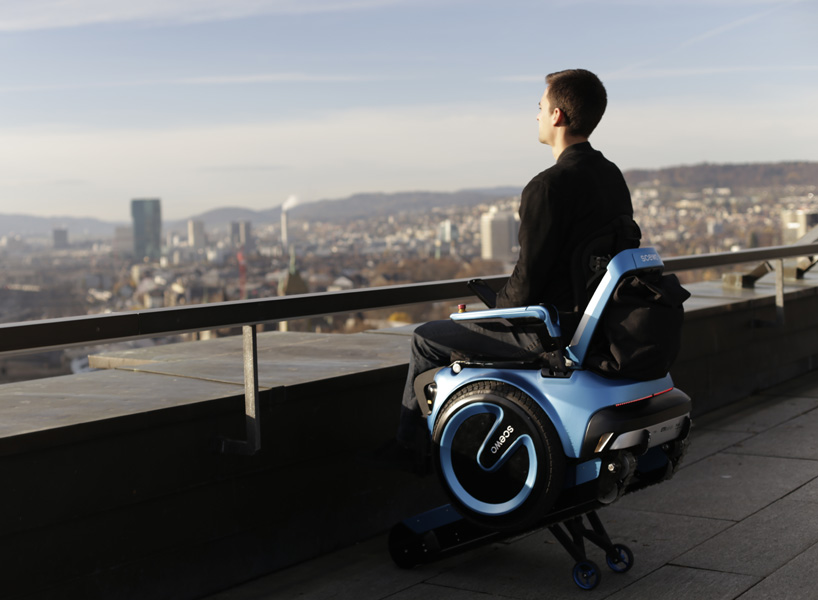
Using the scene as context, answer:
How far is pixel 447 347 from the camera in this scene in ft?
12.0

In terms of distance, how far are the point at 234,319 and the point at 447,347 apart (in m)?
0.77

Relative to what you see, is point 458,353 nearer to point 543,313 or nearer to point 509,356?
point 509,356

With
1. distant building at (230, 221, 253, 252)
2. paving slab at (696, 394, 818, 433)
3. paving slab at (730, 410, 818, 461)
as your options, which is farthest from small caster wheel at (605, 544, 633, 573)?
distant building at (230, 221, 253, 252)

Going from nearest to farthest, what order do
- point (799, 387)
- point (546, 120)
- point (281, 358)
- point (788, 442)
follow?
point (546, 120), point (281, 358), point (788, 442), point (799, 387)

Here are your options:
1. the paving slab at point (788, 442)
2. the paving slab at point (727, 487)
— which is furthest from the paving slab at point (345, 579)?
the paving slab at point (788, 442)

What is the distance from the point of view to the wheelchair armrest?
3354 millimetres

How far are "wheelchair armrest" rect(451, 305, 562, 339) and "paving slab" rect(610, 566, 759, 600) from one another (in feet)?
3.41

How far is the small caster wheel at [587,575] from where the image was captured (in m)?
3.66

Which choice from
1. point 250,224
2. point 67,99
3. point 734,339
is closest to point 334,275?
point 250,224

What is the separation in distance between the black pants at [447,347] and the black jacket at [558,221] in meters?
0.14

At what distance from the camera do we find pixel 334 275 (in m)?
91.9

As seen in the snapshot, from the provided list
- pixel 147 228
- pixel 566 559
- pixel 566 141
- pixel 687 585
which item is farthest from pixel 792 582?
pixel 147 228

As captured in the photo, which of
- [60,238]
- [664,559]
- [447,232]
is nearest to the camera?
[664,559]

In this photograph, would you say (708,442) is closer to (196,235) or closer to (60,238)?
(196,235)
